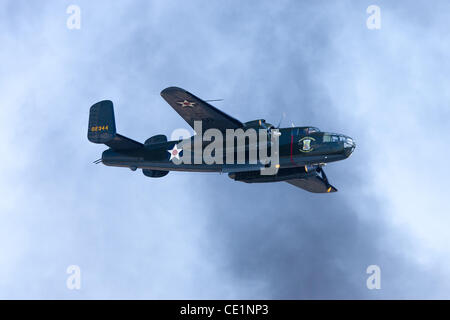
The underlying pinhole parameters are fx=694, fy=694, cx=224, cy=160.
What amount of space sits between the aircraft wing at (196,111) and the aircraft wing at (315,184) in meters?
7.06

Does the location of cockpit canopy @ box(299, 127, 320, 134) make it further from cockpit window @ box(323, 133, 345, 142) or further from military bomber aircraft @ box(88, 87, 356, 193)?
cockpit window @ box(323, 133, 345, 142)

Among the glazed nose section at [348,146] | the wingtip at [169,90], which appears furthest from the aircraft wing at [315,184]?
the wingtip at [169,90]

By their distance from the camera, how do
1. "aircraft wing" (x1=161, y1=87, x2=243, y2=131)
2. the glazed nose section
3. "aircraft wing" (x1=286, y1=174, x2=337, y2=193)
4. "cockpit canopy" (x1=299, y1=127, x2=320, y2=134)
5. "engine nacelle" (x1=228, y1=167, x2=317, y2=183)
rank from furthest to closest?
"aircraft wing" (x1=286, y1=174, x2=337, y2=193)
"engine nacelle" (x1=228, y1=167, x2=317, y2=183)
"cockpit canopy" (x1=299, y1=127, x2=320, y2=134)
the glazed nose section
"aircraft wing" (x1=161, y1=87, x2=243, y2=131)

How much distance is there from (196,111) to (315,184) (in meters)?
10.0

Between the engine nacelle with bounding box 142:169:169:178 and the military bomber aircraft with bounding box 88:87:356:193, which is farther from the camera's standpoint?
the engine nacelle with bounding box 142:169:169:178

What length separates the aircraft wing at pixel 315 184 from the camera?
133 ft

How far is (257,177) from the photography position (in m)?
36.4

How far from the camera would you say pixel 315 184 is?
41094 mm

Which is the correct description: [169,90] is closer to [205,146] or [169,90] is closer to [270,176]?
[205,146]

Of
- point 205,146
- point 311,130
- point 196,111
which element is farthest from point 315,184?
point 196,111

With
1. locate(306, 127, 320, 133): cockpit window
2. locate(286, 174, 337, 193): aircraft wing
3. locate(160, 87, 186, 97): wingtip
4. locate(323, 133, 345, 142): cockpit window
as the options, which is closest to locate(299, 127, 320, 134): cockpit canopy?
locate(306, 127, 320, 133): cockpit window

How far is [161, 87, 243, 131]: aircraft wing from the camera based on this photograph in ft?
111

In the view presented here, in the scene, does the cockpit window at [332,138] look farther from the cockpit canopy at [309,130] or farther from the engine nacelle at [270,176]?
the engine nacelle at [270,176]

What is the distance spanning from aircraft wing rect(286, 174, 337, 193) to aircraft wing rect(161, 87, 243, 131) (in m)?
7.06
